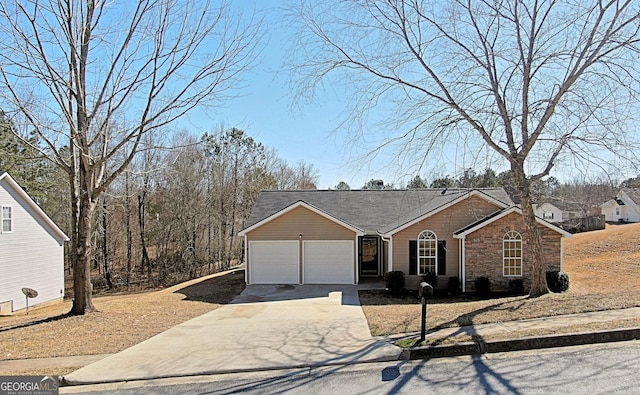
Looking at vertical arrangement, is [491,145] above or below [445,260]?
above

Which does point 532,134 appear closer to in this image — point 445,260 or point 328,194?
point 445,260

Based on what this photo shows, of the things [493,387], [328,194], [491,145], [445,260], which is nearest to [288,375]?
[493,387]

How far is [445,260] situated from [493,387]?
12163 mm

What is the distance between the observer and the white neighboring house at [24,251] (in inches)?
736

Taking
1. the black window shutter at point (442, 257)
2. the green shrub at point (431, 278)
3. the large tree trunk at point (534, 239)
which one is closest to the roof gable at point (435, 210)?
the black window shutter at point (442, 257)

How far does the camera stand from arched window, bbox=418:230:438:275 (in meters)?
16.8

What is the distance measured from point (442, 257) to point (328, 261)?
490 cm

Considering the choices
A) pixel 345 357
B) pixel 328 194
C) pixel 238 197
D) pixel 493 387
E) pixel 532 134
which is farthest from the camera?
pixel 238 197

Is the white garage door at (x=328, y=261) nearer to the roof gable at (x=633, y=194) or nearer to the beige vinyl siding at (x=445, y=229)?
the beige vinyl siding at (x=445, y=229)

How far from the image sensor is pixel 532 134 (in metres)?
10.7

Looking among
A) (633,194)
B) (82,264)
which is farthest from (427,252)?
(82,264)

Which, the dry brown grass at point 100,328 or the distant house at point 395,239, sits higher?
the distant house at point 395,239

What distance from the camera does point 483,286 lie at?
15.2 meters

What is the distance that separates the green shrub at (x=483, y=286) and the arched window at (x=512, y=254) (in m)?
1.04
